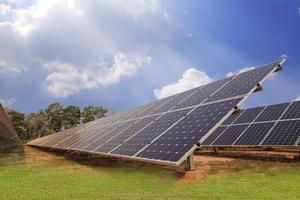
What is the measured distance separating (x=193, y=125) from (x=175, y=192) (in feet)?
8.69

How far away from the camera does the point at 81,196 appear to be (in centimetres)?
1163

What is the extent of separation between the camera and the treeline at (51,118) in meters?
93.9

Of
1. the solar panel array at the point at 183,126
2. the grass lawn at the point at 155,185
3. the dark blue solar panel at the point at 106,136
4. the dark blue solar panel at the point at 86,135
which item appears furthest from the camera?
the dark blue solar panel at the point at 86,135

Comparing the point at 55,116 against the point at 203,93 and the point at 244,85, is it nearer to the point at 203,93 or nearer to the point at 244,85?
the point at 203,93

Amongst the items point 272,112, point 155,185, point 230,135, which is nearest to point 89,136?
point 230,135

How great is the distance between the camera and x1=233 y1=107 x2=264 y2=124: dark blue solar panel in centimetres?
2827

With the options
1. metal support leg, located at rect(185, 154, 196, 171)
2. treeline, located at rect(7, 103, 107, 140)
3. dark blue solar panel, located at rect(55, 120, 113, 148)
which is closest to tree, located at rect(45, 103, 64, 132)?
treeline, located at rect(7, 103, 107, 140)

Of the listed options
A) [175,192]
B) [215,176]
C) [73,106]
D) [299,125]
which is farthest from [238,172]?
[73,106]

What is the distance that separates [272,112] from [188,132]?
663 inches

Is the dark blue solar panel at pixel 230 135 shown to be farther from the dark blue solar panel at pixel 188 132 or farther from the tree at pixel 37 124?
the tree at pixel 37 124

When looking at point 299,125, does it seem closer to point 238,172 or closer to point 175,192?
point 238,172

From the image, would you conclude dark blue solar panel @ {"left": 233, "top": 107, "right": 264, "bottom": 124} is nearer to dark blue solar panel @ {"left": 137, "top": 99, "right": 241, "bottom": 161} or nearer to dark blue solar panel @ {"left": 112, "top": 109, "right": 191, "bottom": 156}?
dark blue solar panel @ {"left": 112, "top": 109, "right": 191, "bottom": 156}

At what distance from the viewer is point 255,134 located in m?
24.0

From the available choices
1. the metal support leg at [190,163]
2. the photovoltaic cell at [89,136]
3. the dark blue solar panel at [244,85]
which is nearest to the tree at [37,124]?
the photovoltaic cell at [89,136]
